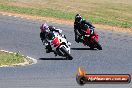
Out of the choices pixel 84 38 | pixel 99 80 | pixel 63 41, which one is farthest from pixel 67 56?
pixel 99 80

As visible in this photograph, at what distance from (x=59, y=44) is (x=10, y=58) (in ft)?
8.02

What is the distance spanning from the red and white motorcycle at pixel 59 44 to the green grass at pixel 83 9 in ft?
46.2

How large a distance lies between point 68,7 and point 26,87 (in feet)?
103

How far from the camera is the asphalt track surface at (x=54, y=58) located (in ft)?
70.1

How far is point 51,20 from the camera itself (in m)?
41.1

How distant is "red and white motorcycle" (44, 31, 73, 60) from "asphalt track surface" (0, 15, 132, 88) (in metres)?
0.33

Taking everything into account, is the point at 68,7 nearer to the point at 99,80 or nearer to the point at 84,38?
the point at 84,38

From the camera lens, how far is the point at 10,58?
2605cm

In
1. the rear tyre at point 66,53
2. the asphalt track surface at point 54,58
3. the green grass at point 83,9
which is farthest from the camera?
the green grass at point 83,9

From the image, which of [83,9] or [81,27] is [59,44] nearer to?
[81,27]

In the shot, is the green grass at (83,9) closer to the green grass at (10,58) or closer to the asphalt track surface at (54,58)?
the asphalt track surface at (54,58)

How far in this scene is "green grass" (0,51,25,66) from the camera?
25147mm

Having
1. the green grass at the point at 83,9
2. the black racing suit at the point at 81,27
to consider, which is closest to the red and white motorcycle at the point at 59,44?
the black racing suit at the point at 81,27

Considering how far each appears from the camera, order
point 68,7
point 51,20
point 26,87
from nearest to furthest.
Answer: point 26,87, point 51,20, point 68,7
